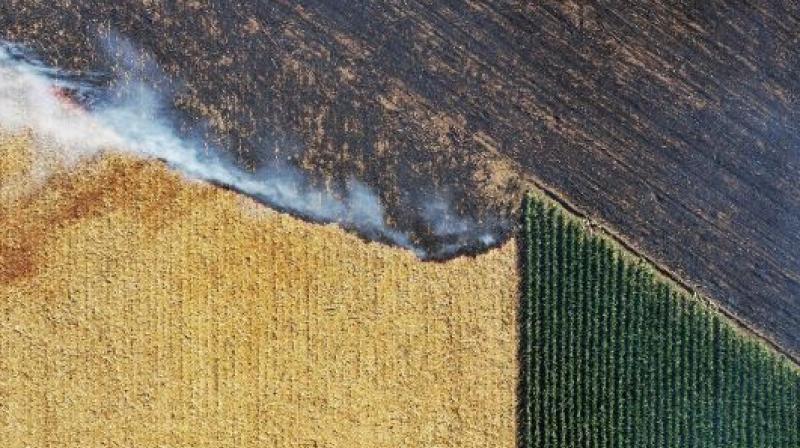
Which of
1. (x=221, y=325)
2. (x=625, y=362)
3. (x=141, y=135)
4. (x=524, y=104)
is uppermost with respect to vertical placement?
(x=524, y=104)

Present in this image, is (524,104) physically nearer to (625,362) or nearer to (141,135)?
(625,362)

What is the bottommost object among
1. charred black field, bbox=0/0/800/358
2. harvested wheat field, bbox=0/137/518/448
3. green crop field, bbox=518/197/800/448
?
harvested wheat field, bbox=0/137/518/448

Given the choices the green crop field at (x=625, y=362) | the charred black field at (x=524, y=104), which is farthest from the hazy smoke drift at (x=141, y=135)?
the green crop field at (x=625, y=362)

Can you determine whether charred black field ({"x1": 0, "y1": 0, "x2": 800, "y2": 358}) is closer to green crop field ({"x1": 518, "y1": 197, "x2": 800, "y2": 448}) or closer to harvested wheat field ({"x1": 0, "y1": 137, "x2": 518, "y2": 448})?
green crop field ({"x1": 518, "y1": 197, "x2": 800, "y2": 448})

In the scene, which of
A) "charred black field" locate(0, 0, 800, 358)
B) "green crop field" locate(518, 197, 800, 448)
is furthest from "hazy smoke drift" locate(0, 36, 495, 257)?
"green crop field" locate(518, 197, 800, 448)

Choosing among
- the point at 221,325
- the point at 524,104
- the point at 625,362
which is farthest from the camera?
the point at 524,104

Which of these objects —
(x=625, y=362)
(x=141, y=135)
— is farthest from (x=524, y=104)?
(x=141, y=135)

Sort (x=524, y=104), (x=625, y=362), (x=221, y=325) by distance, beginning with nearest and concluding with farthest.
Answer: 1. (x=221, y=325)
2. (x=625, y=362)
3. (x=524, y=104)
